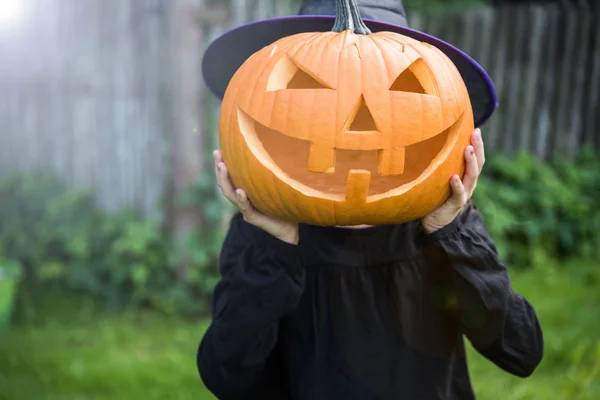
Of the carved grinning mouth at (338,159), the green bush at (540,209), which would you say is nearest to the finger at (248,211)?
the carved grinning mouth at (338,159)

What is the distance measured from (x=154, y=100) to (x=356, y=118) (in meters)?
3.54

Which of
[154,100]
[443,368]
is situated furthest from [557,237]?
[443,368]

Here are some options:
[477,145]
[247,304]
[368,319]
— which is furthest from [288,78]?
[368,319]

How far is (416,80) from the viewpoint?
172 cm

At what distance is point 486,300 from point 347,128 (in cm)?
67

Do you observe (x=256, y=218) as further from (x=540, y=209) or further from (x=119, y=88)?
(x=540, y=209)

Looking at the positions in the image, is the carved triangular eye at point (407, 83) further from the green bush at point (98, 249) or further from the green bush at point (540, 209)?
the green bush at point (540, 209)

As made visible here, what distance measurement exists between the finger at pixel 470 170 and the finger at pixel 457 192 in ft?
0.05

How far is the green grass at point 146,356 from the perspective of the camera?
3625 millimetres

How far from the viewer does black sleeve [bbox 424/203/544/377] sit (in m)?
1.77

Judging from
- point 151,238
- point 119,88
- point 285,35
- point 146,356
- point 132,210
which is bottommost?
point 146,356

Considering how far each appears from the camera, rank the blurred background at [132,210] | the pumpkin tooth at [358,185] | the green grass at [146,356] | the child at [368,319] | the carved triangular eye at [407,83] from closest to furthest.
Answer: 1. the pumpkin tooth at [358,185]
2. the carved triangular eye at [407,83]
3. the child at [368,319]
4. the green grass at [146,356]
5. the blurred background at [132,210]

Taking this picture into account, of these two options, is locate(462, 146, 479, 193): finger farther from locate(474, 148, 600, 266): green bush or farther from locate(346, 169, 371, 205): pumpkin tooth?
locate(474, 148, 600, 266): green bush

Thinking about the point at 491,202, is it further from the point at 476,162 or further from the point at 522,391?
the point at 476,162
